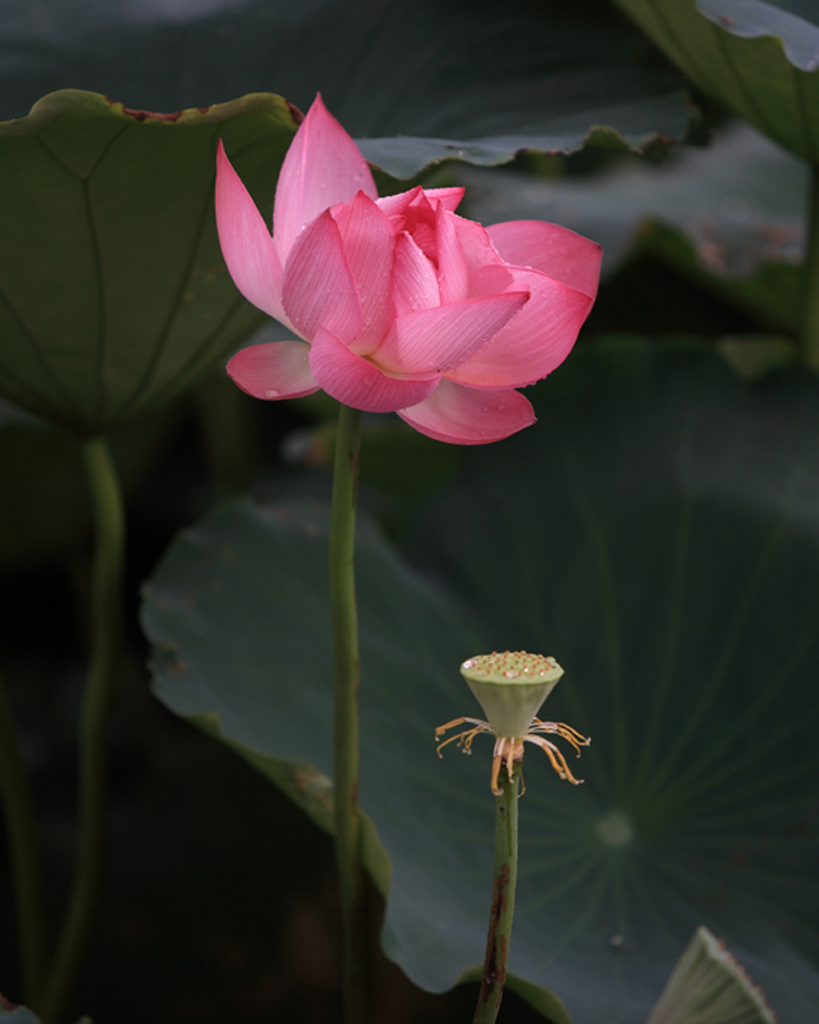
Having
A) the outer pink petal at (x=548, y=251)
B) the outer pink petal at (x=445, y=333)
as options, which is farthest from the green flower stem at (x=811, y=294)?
the outer pink petal at (x=445, y=333)

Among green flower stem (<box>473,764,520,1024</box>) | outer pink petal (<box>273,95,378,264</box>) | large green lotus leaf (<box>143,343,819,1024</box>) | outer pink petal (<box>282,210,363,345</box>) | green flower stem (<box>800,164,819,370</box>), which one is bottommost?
large green lotus leaf (<box>143,343,819,1024</box>)

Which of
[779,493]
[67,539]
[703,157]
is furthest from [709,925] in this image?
[703,157]

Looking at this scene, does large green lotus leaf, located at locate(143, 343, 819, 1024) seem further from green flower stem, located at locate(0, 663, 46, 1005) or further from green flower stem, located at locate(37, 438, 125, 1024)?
green flower stem, located at locate(0, 663, 46, 1005)

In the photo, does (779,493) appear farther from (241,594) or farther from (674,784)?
(241,594)

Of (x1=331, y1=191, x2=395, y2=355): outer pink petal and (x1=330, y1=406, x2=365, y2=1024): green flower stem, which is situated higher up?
(x1=331, y1=191, x2=395, y2=355): outer pink petal

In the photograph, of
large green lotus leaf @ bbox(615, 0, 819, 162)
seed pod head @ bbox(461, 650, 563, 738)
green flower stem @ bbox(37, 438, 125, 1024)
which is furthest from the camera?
green flower stem @ bbox(37, 438, 125, 1024)

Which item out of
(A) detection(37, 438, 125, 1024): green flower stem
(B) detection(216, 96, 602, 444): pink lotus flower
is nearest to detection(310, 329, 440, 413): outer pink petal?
(B) detection(216, 96, 602, 444): pink lotus flower

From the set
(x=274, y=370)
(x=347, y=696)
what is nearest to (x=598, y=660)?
(x=347, y=696)
